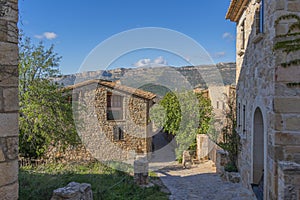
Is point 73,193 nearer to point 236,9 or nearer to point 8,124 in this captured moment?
point 8,124

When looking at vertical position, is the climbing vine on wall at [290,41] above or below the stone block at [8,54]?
above

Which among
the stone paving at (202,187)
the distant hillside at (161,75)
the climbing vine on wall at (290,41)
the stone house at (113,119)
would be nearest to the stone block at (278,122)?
the climbing vine on wall at (290,41)

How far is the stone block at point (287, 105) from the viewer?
148 inches

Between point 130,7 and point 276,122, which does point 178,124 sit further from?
point 276,122

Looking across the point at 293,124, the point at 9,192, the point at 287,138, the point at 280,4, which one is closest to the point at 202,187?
the point at 287,138

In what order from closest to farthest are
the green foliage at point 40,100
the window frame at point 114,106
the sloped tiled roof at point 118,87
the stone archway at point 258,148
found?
the stone archway at point 258,148, the green foliage at point 40,100, the sloped tiled roof at point 118,87, the window frame at point 114,106

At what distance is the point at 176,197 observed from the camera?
653cm

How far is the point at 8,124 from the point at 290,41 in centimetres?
401

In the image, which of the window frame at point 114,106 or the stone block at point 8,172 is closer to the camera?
the stone block at point 8,172

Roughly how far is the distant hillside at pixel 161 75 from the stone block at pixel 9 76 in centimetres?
1135

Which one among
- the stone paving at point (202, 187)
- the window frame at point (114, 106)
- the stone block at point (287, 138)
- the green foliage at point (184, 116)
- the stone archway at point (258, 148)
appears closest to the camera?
the stone block at point (287, 138)

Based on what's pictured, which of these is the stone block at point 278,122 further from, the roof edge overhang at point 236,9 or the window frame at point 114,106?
the window frame at point 114,106

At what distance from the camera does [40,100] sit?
399 inches

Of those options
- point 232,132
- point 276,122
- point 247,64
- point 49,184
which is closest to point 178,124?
point 232,132
